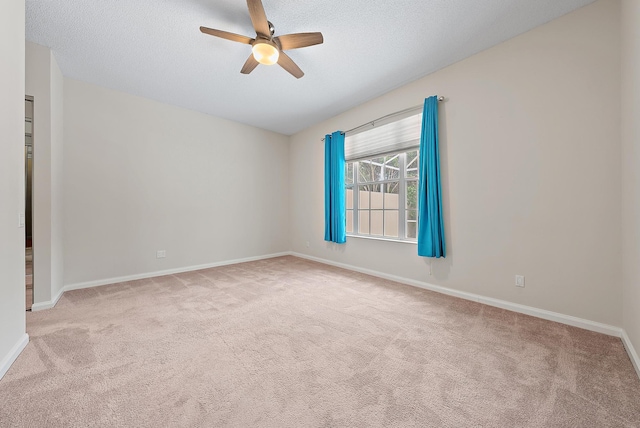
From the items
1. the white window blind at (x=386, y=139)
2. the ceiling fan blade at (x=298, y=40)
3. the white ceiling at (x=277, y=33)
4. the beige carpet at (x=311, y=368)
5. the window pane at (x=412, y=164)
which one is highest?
the white ceiling at (x=277, y=33)

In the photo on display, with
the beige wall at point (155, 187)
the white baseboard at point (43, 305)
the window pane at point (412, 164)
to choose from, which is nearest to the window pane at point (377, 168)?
the window pane at point (412, 164)

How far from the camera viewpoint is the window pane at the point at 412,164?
3488 mm

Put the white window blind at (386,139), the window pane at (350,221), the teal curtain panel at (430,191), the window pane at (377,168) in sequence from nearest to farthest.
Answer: the teal curtain panel at (430,191) < the white window blind at (386,139) < the window pane at (377,168) < the window pane at (350,221)

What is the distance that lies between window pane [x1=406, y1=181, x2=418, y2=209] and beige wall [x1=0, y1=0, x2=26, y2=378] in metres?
3.92

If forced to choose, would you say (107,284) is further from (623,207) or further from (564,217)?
(623,207)

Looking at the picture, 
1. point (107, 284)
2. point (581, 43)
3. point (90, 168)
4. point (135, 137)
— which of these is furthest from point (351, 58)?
point (107, 284)

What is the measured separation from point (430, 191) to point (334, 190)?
1.78m

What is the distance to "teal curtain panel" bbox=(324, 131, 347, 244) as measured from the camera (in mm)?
4363

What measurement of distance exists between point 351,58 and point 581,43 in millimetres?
2081

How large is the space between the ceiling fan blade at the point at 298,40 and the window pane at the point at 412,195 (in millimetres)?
2210

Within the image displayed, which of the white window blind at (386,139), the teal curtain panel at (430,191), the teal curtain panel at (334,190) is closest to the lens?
the teal curtain panel at (430,191)

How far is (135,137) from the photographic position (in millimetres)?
3723

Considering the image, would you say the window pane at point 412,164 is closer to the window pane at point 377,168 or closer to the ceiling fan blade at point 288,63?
the window pane at point 377,168

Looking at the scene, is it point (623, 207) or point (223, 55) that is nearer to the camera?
point (623, 207)
